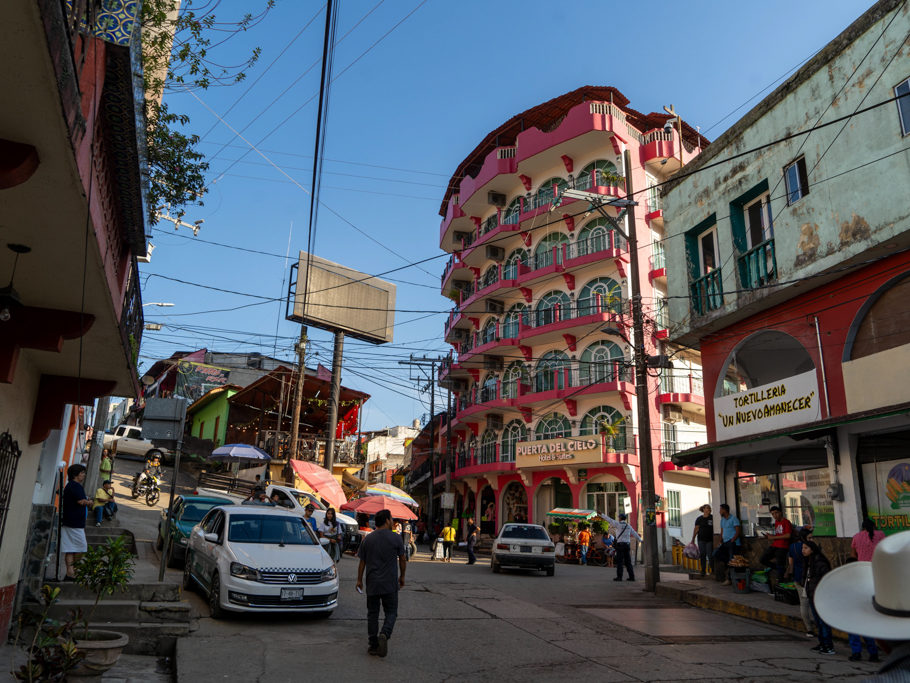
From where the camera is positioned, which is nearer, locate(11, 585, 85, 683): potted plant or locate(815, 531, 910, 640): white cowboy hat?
locate(815, 531, 910, 640): white cowboy hat

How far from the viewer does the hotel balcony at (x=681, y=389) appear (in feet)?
103

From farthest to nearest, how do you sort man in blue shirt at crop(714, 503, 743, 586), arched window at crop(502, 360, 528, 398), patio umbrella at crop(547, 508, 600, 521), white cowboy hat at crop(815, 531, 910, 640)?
arched window at crop(502, 360, 528, 398) → patio umbrella at crop(547, 508, 600, 521) → man in blue shirt at crop(714, 503, 743, 586) → white cowboy hat at crop(815, 531, 910, 640)

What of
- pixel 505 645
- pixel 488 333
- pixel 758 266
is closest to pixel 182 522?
pixel 505 645

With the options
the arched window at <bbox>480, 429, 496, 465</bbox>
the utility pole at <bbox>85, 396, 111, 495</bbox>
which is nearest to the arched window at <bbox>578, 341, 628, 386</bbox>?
the arched window at <bbox>480, 429, 496, 465</bbox>

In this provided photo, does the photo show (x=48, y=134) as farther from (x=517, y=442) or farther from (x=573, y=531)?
(x=517, y=442)

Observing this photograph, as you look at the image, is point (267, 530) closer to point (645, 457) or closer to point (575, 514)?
point (645, 457)

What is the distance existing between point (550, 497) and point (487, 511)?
4881mm

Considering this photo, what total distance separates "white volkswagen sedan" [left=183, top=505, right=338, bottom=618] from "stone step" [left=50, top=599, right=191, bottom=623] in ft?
1.93

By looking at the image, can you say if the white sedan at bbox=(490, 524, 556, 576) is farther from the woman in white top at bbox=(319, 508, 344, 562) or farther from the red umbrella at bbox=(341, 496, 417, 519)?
the red umbrella at bbox=(341, 496, 417, 519)

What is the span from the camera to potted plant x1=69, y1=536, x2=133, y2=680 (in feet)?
21.0

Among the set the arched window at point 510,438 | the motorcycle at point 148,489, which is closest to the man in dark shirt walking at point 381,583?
the motorcycle at point 148,489

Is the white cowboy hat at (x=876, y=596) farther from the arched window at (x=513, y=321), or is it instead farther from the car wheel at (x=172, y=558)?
the arched window at (x=513, y=321)

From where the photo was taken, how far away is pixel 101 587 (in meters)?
7.61

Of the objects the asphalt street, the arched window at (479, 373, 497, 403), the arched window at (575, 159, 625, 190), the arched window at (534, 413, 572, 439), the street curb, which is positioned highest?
the arched window at (575, 159, 625, 190)
